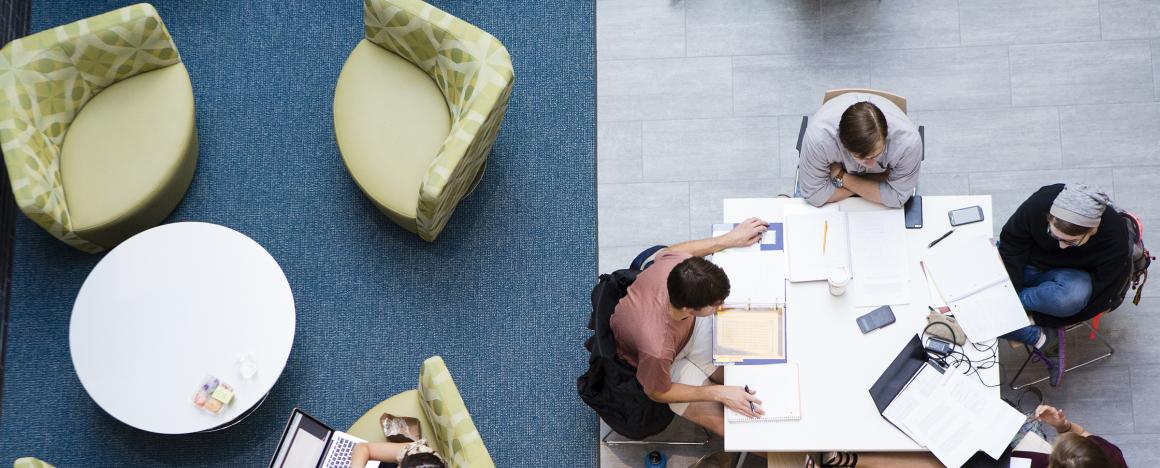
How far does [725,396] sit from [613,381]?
43cm

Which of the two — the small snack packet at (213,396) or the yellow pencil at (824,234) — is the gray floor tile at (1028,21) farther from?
the small snack packet at (213,396)

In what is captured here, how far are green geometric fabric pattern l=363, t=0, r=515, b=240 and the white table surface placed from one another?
3.63 ft

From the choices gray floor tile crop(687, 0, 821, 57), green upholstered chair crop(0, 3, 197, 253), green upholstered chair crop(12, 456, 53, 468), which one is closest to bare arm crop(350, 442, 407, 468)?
green upholstered chair crop(12, 456, 53, 468)

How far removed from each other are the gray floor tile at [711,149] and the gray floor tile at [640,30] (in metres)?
0.40

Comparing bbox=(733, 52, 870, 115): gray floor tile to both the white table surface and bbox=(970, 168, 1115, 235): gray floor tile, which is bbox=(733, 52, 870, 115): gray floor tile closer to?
bbox=(970, 168, 1115, 235): gray floor tile

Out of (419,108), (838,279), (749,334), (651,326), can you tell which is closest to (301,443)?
(651,326)

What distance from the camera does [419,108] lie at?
407cm

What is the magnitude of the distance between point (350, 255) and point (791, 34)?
2.47 metres

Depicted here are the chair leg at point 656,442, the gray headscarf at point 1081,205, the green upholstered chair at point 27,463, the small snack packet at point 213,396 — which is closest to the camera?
the gray headscarf at point 1081,205

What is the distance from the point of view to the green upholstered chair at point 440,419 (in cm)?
332

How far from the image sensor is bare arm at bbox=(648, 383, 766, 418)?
3.19 meters

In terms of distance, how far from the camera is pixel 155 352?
367cm

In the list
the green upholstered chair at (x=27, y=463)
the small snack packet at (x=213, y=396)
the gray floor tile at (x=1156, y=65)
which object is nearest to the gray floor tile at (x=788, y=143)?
the gray floor tile at (x=1156, y=65)

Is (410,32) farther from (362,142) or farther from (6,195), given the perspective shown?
(6,195)
